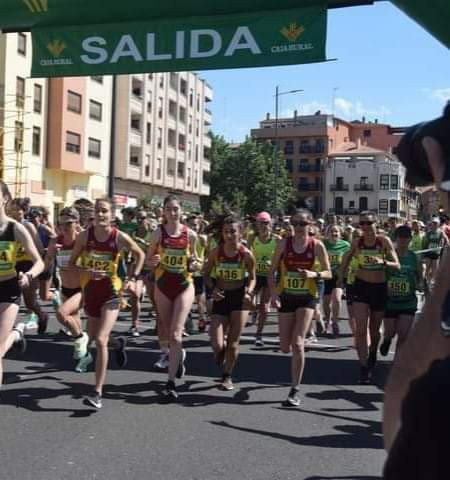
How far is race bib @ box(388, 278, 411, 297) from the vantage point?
8.12 meters

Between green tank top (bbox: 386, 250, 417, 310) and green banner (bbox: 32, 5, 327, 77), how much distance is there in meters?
2.69

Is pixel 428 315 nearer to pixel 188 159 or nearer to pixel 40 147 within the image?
pixel 40 147

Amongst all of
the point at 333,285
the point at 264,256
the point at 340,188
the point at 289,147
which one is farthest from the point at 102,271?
the point at 289,147

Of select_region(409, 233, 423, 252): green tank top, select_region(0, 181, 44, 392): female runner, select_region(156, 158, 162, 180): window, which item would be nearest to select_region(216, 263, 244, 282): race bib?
select_region(0, 181, 44, 392): female runner

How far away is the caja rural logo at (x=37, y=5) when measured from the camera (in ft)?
29.0

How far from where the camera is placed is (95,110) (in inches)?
1884

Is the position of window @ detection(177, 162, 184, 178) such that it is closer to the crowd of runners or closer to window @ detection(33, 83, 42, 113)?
window @ detection(33, 83, 42, 113)

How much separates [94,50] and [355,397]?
533 centimetres

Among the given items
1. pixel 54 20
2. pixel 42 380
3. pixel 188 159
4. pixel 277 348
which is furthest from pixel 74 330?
pixel 188 159

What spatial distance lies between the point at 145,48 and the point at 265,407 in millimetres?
4678

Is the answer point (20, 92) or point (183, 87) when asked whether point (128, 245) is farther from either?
point (183, 87)

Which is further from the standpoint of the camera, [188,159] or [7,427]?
[188,159]

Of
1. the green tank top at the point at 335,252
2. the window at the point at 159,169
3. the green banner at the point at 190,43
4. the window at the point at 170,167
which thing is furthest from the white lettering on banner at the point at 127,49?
the window at the point at 170,167

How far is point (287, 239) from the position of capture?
7547mm
